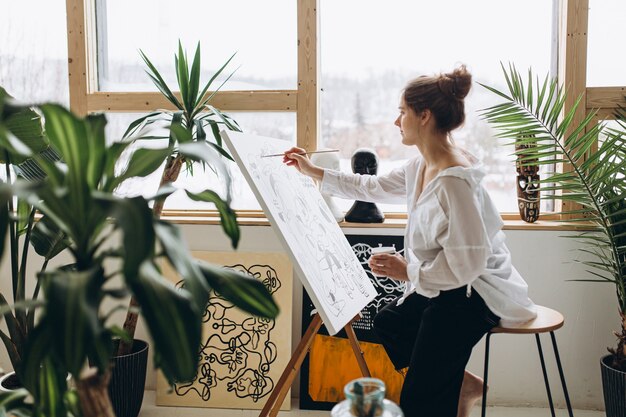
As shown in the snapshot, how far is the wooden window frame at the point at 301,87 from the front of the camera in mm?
3010

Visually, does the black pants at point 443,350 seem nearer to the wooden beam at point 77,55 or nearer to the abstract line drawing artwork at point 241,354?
the abstract line drawing artwork at point 241,354

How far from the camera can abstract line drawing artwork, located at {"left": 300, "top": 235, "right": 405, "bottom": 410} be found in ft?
9.90

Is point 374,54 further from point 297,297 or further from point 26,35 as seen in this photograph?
point 26,35

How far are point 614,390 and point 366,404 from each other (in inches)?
72.4

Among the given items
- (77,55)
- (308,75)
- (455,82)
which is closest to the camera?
(455,82)

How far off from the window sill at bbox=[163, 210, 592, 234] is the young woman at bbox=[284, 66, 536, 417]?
684mm

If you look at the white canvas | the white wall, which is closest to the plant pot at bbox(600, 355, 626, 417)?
the white wall

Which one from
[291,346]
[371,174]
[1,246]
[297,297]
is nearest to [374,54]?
[371,174]

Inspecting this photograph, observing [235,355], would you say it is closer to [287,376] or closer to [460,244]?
[287,376]

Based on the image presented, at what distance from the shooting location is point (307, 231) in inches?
87.8

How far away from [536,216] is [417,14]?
115cm

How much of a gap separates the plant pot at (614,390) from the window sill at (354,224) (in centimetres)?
64

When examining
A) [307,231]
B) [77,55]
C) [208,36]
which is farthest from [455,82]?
[77,55]

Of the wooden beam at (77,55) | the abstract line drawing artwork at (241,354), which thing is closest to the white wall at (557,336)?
the abstract line drawing artwork at (241,354)
